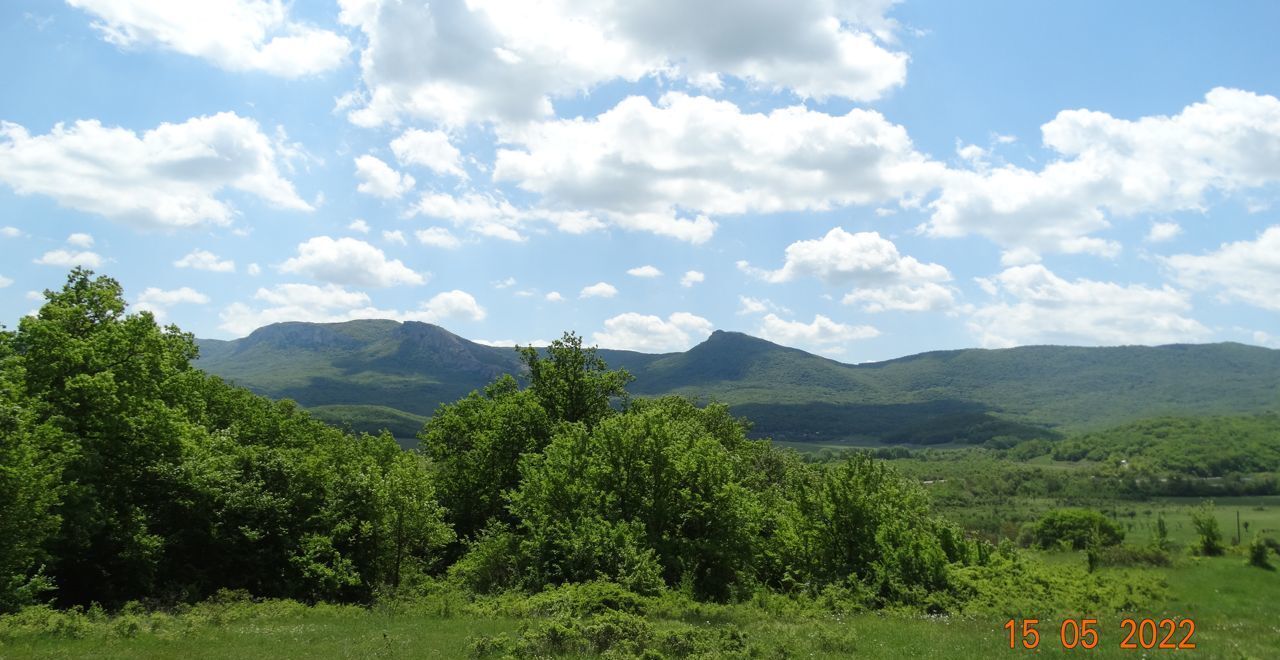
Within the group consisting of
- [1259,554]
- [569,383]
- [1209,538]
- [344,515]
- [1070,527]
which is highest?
[569,383]

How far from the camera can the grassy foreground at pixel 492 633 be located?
1973 centimetres

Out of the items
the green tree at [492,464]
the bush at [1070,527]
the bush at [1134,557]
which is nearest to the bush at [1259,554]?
the bush at [1134,557]

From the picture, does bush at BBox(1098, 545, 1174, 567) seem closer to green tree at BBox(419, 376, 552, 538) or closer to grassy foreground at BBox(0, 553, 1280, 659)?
grassy foreground at BBox(0, 553, 1280, 659)

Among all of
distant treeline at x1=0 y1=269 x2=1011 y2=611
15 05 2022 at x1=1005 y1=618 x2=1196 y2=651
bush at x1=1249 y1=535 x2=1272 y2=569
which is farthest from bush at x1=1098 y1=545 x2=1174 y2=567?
15 05 2022 at x1=1005 y1=618 x2=1196 y2=651

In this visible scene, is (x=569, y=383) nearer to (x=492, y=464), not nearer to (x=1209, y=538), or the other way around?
(x=492, y=464)

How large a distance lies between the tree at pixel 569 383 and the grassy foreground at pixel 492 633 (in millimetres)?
22048

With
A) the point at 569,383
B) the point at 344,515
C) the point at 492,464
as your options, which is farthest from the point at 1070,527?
the point at 344,515

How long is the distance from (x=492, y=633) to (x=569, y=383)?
2861 centimetres

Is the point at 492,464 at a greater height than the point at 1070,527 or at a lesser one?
greater

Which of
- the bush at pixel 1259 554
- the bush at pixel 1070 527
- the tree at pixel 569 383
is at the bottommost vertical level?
the bush at pixel 1070 527

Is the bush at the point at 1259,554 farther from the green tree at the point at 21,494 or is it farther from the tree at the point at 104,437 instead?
the green tree at the point at 21,494

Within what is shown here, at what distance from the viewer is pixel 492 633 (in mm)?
23203

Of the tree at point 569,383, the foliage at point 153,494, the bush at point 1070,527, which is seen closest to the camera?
the foliage at point 153,494

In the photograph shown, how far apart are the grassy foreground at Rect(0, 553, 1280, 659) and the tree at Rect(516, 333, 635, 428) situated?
72.3ft
